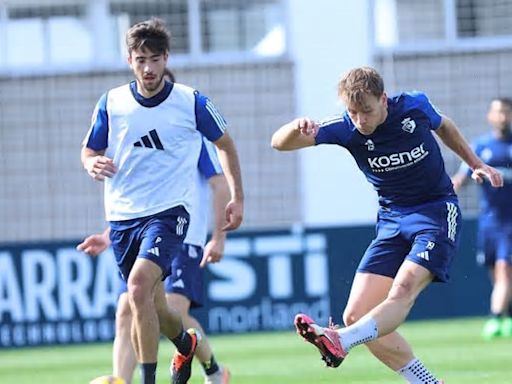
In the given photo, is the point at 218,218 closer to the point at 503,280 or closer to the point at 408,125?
the point at 408,125

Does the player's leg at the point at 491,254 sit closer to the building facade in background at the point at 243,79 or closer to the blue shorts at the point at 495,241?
the blue shorts at the point at 495,241

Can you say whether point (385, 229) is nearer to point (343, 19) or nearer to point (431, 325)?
point (431, 325)

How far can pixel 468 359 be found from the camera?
13.0m

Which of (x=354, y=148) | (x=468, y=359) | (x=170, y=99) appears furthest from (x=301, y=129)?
(x=468, y=359)

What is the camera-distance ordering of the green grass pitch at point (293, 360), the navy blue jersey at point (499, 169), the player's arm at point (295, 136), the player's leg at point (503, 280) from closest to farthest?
the player's arm at point (295, 136) → the green grass pitch at point (293, 360) → the player's leg at point (503, 280) → the navy blue jersey at point (499, 169)

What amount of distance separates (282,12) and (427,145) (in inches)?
519

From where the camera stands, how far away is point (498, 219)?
16938 mm

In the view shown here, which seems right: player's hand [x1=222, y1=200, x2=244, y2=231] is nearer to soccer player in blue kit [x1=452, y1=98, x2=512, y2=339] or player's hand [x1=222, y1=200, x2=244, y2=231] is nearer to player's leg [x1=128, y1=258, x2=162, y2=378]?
player's leg [x1=128, y1=258, x2=162, y2=378]

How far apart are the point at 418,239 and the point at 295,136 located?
3.12 feet

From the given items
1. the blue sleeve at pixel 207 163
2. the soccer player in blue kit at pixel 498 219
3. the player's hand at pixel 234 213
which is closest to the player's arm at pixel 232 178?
the player's hand at pixel 234 213

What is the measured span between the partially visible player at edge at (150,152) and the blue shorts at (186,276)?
1014mm

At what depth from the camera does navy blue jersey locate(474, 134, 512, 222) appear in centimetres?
1656

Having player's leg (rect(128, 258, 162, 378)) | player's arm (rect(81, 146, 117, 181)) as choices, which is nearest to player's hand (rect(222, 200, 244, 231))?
player's leg (rect(128, 258, 162, 378))

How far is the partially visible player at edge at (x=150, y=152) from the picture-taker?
9.23 m
